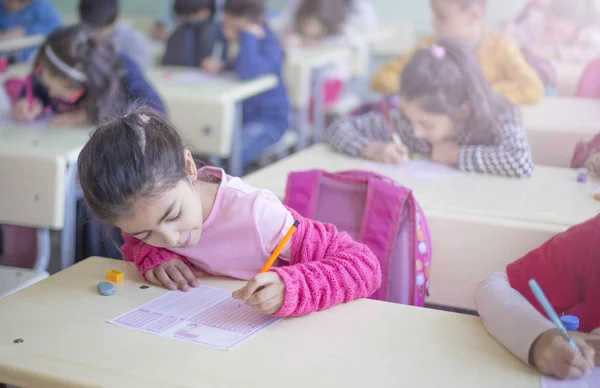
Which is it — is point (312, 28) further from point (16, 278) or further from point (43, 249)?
point (16, 278)

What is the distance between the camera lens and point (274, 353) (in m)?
1.10

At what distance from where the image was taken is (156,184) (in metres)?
1.23

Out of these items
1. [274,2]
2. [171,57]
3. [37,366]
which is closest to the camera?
[37,366]

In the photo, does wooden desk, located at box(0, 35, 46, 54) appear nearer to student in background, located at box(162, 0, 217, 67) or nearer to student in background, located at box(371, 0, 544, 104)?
student in background, located at box(162, 0, 217, 67)

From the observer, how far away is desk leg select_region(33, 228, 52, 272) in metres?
2.03

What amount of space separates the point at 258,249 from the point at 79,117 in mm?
1318

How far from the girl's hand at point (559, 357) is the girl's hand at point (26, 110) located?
1918mm

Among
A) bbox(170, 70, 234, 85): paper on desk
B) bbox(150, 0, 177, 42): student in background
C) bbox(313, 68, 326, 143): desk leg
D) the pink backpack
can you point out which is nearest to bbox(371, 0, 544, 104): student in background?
A: the pink backpack

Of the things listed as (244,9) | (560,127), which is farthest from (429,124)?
(244,9)

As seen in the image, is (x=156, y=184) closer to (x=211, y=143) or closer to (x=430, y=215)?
(x=430, y=215)

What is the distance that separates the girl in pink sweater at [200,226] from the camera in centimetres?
120

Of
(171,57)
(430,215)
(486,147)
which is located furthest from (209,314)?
(171,57)

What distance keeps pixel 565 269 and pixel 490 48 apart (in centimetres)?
130

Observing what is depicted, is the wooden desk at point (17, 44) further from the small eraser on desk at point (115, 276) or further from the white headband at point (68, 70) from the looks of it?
the small eraser on desk at point (115, 276)
